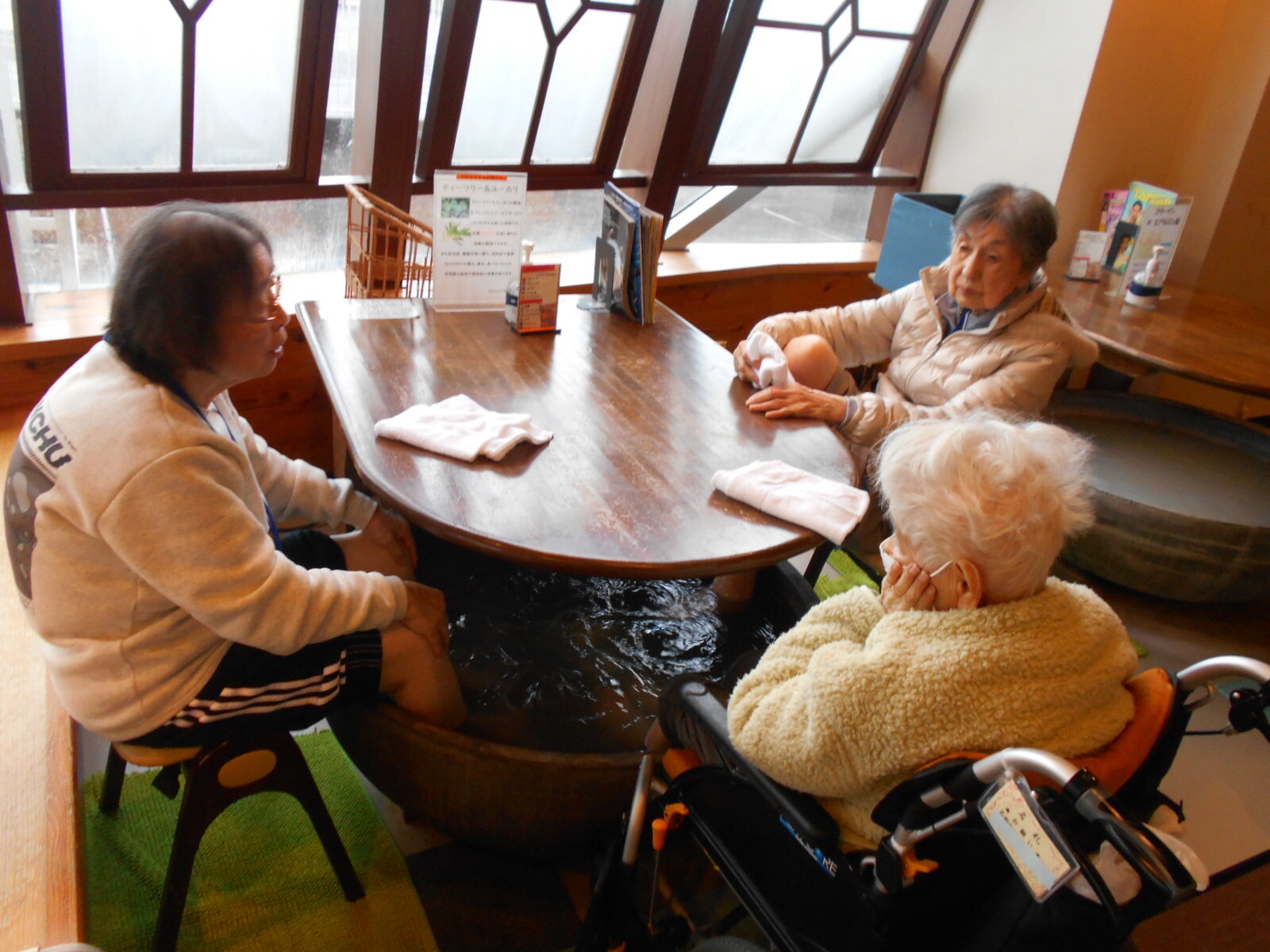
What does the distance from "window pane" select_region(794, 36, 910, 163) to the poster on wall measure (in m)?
2.23

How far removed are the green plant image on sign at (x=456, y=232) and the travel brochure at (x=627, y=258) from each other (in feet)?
1.23

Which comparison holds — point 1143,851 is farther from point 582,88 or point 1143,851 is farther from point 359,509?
point 582,88

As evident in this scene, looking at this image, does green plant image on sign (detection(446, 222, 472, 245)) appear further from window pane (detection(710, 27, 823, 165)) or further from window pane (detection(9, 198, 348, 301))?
window pane (detection(710, 27, 823, 165))

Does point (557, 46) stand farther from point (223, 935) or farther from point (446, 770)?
point (223, 935)

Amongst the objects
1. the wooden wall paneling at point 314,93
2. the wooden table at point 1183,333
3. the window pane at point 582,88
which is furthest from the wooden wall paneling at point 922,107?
the wooden wall paneling at point 314,93

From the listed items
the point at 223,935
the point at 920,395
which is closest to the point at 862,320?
the point at 920,395

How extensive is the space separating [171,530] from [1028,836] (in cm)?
104

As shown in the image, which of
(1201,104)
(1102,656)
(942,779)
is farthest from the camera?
(1201,104)

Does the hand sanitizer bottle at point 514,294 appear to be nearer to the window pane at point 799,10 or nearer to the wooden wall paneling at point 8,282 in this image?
the wooden wall paneling at point 8,282

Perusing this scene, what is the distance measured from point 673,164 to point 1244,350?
210 centimetres

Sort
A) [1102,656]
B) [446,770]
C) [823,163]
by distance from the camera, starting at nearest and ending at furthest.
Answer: [1102,656] < [446,770] < [823,163]

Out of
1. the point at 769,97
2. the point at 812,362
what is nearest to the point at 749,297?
the point at 769,97

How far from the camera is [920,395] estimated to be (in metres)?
2.43

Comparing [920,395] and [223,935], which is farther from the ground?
[920,395]
